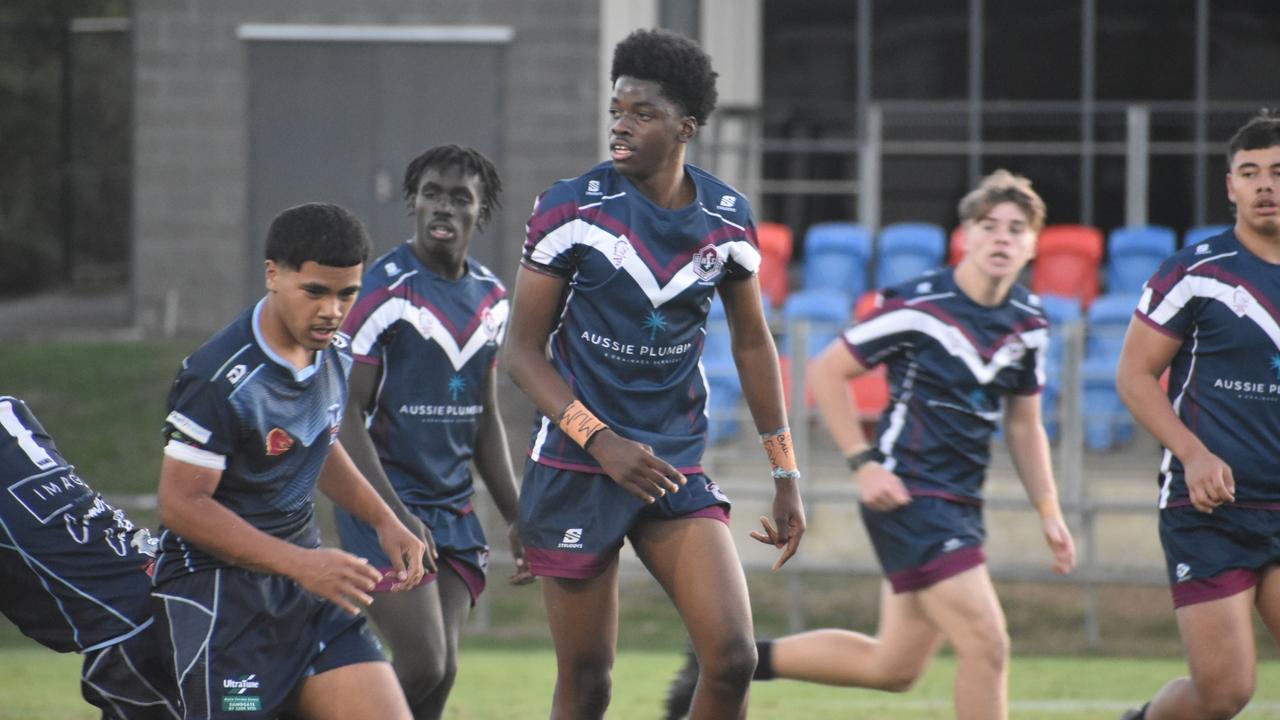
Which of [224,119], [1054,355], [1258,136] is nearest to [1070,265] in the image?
[1054,355]

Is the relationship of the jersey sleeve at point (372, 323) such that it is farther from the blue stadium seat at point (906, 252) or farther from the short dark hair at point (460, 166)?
the blue stadium seat at point (906, 252)

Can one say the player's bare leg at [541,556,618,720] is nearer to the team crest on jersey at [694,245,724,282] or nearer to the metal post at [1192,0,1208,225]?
the team crest on jersey at [694,245,724,282]

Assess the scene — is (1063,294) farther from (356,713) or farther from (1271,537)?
(356,713)

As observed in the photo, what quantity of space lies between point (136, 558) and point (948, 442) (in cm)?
302

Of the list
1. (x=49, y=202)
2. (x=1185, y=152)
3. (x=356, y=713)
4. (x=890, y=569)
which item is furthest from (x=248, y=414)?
(x=49, y=202)

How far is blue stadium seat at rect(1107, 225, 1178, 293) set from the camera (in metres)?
15.8

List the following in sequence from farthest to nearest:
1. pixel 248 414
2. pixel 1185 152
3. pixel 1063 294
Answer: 1. pixel 1185 152
2. pixel 1063 294
3. pixel 248 414

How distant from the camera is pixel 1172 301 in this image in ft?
18.7

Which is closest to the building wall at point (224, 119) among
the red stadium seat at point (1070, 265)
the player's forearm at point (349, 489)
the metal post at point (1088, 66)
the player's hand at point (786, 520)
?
the red stadium seat at point (1070, 265)

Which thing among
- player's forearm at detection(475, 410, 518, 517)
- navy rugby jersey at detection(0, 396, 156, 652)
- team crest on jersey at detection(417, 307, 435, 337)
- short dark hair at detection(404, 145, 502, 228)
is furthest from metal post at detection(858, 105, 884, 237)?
navy rugby jersey at detection(0, 396, 156, 652)

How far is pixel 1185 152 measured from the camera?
17.5m

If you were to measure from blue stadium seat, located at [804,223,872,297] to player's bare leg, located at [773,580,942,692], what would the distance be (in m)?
9.30

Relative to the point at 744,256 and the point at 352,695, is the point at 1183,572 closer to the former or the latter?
the point at 744,256

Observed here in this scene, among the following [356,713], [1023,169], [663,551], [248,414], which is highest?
[1023,169]
